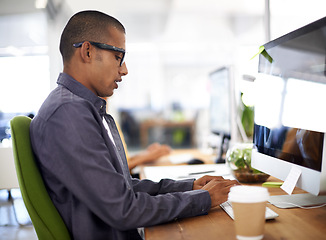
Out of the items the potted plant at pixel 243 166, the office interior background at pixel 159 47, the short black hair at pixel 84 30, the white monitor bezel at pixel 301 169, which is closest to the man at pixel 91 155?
the short black hair at pixel 84 30

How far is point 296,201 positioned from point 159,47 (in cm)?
829

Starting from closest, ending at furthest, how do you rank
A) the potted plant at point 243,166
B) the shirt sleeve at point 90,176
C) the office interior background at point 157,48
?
the shirt sleeve at point 90,176 → the potted plant at point 243,166 → the office interior background at point 157,48

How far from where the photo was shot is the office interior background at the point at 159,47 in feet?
8.32

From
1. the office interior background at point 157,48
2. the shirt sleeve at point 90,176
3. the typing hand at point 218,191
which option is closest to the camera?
the shirt sleeve at point 90,176

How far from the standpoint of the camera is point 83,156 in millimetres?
750

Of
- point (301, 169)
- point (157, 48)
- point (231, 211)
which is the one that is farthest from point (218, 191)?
point (157, 48)

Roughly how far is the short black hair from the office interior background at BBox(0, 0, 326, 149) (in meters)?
0.63

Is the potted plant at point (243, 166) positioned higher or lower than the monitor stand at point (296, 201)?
higher

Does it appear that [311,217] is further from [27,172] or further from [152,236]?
[27,172]

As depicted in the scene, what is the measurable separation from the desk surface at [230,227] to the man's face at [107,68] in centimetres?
48

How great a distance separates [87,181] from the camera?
742mm

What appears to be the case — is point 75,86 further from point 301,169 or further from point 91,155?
point 301,169

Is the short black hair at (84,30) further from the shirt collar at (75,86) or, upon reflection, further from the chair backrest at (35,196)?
the chair backrest at (35,196)

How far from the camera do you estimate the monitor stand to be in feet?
3.10
